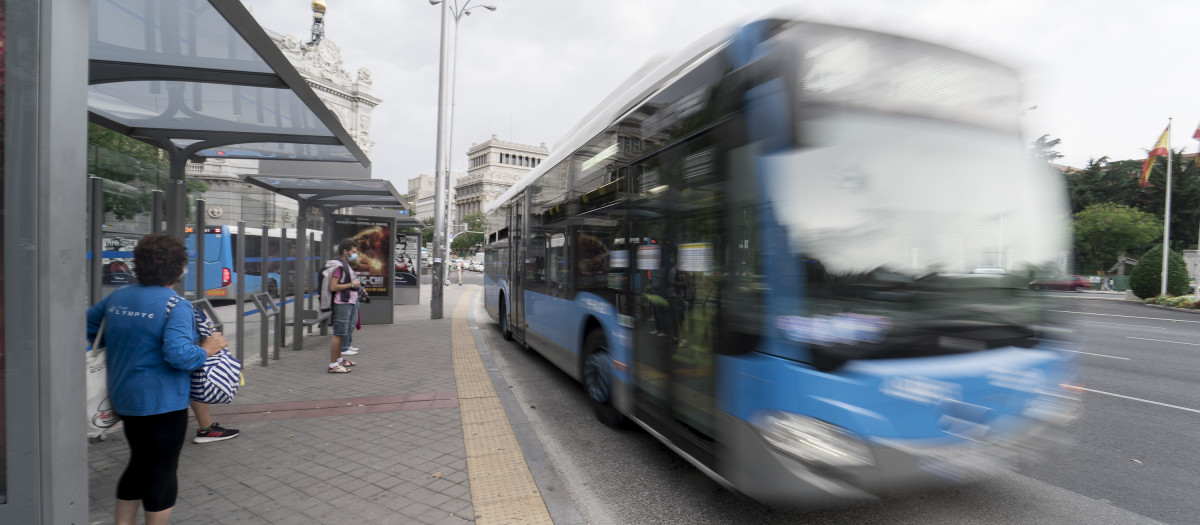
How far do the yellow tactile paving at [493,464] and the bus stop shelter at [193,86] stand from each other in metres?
3.08

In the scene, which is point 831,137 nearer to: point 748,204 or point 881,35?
point 748,204

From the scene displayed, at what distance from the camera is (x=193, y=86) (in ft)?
14.2

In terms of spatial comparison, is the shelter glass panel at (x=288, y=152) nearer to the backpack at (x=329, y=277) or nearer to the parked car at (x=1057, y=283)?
the backpack at (x=329, y=277)

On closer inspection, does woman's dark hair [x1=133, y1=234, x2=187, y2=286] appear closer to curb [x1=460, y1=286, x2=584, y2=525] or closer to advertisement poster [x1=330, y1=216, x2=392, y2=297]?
curb [x1=460, y1=286, x2=584, y2=525]

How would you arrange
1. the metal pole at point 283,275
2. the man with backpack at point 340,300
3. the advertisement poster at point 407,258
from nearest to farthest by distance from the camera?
1. the man with backpack at point 340,300
2. the metal pole at point 283,275
3. the advertisement poster at point 407,258

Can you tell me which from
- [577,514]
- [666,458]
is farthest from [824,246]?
[666,458]

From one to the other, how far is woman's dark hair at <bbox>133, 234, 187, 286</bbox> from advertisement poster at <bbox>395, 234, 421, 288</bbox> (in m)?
14.4

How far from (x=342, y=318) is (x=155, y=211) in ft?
8.66

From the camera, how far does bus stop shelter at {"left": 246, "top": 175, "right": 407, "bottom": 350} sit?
27.1 feet

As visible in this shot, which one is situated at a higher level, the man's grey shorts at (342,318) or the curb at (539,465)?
the man's grey shorts at (342,318)

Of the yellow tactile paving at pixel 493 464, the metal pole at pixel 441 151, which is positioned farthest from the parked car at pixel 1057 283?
the metal pole at pixel 441 151

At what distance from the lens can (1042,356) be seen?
119 inches

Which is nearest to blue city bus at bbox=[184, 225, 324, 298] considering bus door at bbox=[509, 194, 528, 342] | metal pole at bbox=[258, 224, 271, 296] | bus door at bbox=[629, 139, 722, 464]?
metal pole at bbox=[258, 224, 271, 296]

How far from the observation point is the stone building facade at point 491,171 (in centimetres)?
11350
